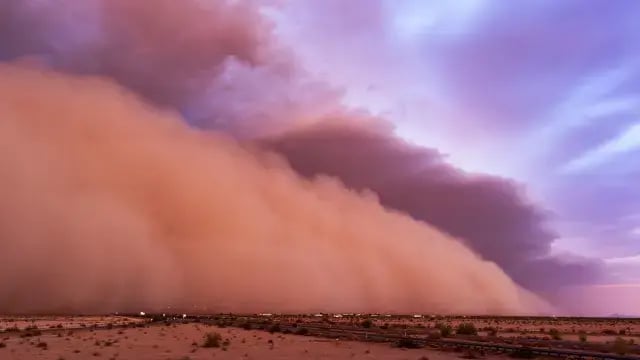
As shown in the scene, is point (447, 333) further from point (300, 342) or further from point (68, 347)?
point (68, 347)

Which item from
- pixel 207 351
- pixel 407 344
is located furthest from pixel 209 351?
pixel 407 344

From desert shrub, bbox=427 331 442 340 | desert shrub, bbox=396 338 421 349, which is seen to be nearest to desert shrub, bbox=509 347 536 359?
desert shrub, bbox=396 338 421 349

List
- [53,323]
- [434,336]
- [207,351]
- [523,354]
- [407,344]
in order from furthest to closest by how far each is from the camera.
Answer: [53,323] < [434,336] < [407,344] < [207,351] < [523,354]

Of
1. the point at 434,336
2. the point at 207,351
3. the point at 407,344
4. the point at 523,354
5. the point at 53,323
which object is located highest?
the point at 53,323

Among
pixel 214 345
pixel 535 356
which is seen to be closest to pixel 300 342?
pixel 214 345

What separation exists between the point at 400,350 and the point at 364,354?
17.4 ft

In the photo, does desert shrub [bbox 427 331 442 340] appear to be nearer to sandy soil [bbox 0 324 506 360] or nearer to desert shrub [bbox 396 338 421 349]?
desert shrub [bbox 396 338 421 349]

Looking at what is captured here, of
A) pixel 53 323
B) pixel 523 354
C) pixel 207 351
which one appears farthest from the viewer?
pixel 53 323

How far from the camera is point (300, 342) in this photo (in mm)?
63188

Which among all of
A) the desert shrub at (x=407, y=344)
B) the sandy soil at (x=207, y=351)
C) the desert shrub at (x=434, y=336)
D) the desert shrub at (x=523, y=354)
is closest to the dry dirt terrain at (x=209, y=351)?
the sandy soil at (x=207, y=351)

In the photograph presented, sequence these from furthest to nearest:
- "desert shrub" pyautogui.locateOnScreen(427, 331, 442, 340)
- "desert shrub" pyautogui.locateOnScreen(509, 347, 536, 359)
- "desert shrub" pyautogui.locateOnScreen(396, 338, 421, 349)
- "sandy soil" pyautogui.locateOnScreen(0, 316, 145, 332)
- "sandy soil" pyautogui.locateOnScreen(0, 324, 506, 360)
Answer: "sandy soil" pyautogui.locateOnScreen(0, 316, 145, 332), "desert shrub" pyautogui.locateOnScreen(427, 331, 442, 340), "desert shrub" pyautogui.locateOnScreen(396, 338, 421, 349), "sandy soil" pyautogui.locateOnScreen(0, 324, 506, 360), "desert shrub" pyautogui.locateOnScreen(509, 347, 536, 359)

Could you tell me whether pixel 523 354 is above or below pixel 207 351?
above

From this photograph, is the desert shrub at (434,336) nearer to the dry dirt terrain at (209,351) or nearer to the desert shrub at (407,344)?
the desert shrub at (407,344)

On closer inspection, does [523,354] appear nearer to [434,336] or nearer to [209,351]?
[209,351]
